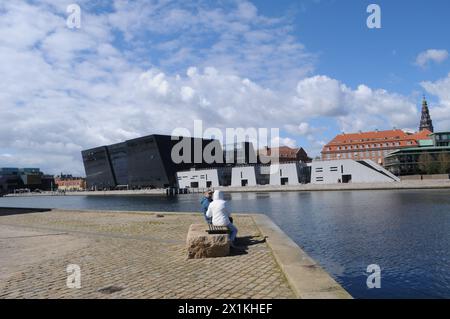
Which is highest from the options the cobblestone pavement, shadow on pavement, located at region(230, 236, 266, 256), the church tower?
the church tower

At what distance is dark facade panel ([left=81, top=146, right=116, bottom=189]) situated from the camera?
167250 mm

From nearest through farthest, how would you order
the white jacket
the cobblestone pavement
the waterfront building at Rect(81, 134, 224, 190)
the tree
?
1. the cobblestone pavement
2. the white jacket
3. the tree
4. the waterfront building at Rect(81, 134, 224, 190)

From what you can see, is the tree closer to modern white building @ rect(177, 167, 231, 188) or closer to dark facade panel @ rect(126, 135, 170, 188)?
modern white building @ rect(177, 167, 231, 188)

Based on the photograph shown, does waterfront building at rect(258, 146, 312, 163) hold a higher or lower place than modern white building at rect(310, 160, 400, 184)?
higher

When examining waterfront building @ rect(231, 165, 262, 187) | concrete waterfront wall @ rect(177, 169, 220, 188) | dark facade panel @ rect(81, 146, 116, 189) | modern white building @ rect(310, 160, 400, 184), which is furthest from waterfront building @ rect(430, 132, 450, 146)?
dark facade panel @ rect(81, 146, 116, 189)

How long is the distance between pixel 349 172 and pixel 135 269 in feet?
309

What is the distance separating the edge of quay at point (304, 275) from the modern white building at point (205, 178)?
365 feet

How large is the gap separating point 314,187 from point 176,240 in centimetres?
8227

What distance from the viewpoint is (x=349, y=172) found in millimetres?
97062

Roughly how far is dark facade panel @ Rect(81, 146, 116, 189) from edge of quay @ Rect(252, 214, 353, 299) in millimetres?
164030

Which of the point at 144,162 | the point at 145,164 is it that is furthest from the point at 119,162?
the point at 145,164

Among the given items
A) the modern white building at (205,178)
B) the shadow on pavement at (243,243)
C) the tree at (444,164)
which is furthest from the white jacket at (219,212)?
the modern white building at (205,178)

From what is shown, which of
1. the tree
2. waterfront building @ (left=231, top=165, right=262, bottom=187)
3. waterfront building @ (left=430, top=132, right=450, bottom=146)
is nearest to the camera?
the tree

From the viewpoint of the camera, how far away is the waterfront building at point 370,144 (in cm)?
13000
